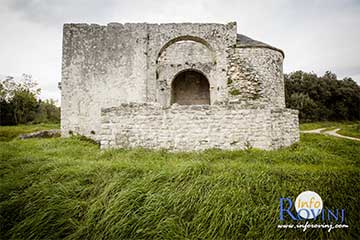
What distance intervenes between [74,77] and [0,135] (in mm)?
6879

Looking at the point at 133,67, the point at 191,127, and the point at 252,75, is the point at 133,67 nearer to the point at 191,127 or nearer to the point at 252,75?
the point at 191,127

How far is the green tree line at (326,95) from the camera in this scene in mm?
26444

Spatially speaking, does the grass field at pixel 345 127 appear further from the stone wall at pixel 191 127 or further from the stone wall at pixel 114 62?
the stone wall at pixel 114 62

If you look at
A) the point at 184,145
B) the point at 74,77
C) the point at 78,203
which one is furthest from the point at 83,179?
the point at 74,77

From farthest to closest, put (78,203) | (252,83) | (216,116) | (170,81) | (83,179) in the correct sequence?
(170,81)
(252,83)
(216,116)
(83,179)
(78,203)

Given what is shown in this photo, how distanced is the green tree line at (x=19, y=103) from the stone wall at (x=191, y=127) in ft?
62.6

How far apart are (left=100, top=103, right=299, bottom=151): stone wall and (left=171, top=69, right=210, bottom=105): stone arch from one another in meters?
7.75

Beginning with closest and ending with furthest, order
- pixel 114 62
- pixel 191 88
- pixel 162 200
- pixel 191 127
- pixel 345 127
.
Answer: pixel 162 200
pixel 191 127
pixel 114 62
pixel 191 88
pixel 345 127

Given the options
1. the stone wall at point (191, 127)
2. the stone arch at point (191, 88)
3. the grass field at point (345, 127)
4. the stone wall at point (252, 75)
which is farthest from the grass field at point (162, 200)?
the grass field at point (345, 127)

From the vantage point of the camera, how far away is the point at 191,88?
1420 centimetres

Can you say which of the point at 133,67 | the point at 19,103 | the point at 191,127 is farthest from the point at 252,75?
the point at 19,103

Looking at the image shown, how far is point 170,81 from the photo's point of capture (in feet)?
42.4

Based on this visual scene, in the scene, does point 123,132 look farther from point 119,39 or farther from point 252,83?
point 252,83

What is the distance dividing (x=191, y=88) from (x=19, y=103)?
1960cm
